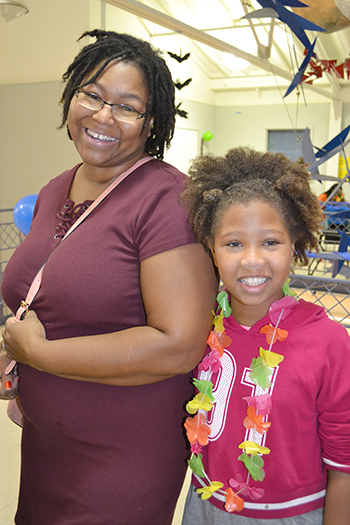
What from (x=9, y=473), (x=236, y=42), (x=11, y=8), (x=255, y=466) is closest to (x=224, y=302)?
(x=255, y=466)

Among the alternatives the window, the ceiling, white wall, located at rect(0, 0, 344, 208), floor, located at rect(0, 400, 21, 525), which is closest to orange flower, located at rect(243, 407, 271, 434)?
floor, located at rect(0, 400, 21, 525)

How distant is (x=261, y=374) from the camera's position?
103 cm

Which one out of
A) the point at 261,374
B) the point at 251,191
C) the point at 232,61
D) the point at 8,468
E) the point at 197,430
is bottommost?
the point at 8,468

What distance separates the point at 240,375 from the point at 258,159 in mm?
494

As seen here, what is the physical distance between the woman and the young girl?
0.07 m

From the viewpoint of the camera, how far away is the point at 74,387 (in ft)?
3.64

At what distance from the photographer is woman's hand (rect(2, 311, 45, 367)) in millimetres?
1090

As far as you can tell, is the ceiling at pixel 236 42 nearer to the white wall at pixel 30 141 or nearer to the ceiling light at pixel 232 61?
the ceiling light at pixel 232 61

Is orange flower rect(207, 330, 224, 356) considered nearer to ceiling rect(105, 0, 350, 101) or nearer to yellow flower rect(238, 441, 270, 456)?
yellow flower rect(238, 441, 270, 456)

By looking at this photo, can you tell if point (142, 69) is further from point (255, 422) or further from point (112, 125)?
point (255, 422)

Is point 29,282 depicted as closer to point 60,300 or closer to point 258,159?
point 60,300

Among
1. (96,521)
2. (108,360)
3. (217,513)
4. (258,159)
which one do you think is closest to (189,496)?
(217,513)

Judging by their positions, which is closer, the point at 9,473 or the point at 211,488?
the point at 211,488

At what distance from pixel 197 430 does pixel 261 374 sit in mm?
195
